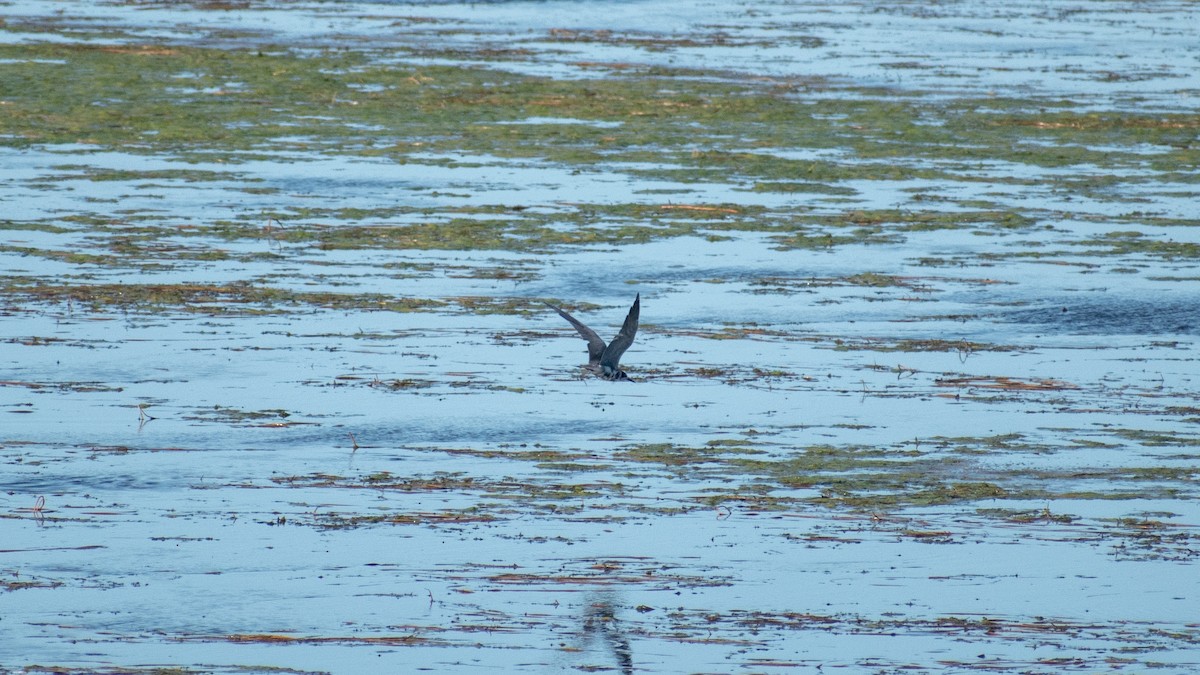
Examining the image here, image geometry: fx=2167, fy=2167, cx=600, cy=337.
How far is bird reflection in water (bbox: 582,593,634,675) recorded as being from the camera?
770 cm

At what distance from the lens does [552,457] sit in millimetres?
10625

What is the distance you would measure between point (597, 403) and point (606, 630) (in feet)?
13.3

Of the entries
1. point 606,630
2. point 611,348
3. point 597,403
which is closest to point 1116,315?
point 597,403

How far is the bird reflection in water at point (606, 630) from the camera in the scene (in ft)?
25.3

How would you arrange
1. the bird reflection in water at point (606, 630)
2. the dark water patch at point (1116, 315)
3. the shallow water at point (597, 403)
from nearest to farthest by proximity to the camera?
the bird reflection in water at point (606, 630), the shallow water at point (597, 403), the dark water patch at point (1116, 315)

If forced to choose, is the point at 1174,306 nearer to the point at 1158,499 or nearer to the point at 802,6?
the point at 1158,499

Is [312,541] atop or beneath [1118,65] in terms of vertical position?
atop

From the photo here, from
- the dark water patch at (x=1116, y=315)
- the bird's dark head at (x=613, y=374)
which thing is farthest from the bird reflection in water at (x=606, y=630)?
the dark water patch at (x=1116, y=315)

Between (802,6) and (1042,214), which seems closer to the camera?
(1042,214)

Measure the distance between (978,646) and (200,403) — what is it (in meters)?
5.18

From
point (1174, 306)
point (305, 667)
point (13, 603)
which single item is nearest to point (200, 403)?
point (13, 603)

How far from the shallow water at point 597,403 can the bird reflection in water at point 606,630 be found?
2cm

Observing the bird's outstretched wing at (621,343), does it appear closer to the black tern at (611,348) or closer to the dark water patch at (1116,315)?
the black tern at (611,348)

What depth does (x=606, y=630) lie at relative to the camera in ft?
26.2
